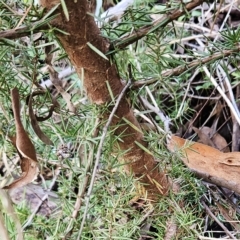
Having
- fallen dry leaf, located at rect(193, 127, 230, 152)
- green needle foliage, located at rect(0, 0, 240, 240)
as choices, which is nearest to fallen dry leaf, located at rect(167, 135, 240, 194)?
green needle foliage, located at rect(0, 0, 240, 240)

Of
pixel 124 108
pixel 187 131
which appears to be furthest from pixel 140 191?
pixel 187 131

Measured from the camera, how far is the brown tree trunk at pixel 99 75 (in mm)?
531

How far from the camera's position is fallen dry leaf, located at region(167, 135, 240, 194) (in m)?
0.86

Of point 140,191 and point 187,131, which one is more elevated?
point 140,191

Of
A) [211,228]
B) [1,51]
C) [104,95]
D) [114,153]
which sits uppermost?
[1,51]

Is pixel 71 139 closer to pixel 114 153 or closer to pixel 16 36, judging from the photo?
pixel 114 153

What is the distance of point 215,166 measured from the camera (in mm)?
876

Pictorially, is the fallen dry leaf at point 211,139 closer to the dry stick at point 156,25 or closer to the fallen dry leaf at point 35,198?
the fallen dry leaf at point 35,198

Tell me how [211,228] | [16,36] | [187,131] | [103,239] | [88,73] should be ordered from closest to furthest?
1. [16,36]
2. [88,73]
3. [103,239]
4. [211,228]
5. [187,131]

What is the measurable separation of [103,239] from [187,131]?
0.44m

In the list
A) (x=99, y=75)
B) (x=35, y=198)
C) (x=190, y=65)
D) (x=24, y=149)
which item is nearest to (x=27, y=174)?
(x=24, y=149)

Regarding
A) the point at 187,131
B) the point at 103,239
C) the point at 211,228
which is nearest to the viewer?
the point at 103,239

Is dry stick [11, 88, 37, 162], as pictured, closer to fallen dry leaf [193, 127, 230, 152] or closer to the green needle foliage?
the green needle foliage

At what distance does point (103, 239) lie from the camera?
0.72m
